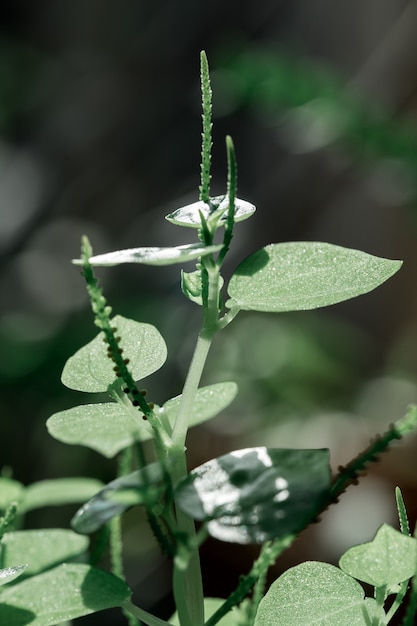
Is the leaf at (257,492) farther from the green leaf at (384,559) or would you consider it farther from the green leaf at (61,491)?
the green leaf at (61,491)

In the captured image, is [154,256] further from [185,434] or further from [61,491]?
[61,491]

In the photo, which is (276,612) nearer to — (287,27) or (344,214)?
(344,214)

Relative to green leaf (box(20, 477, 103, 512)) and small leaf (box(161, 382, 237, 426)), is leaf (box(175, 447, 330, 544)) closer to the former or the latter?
small leaf (box(161, 382, 237, 426))

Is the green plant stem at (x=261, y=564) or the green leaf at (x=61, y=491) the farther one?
the green leaf at (x=61, y=491)

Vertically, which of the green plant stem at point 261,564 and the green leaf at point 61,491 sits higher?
the green plant stem at point 261,564

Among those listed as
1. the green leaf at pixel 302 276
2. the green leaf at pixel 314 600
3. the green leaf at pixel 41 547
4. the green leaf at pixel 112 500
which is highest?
the green leaf at pixel 302 276

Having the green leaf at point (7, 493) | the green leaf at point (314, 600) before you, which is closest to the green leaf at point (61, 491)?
the green leaf at point (7, 493)

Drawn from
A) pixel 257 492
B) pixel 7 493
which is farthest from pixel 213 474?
pixel 7 493
